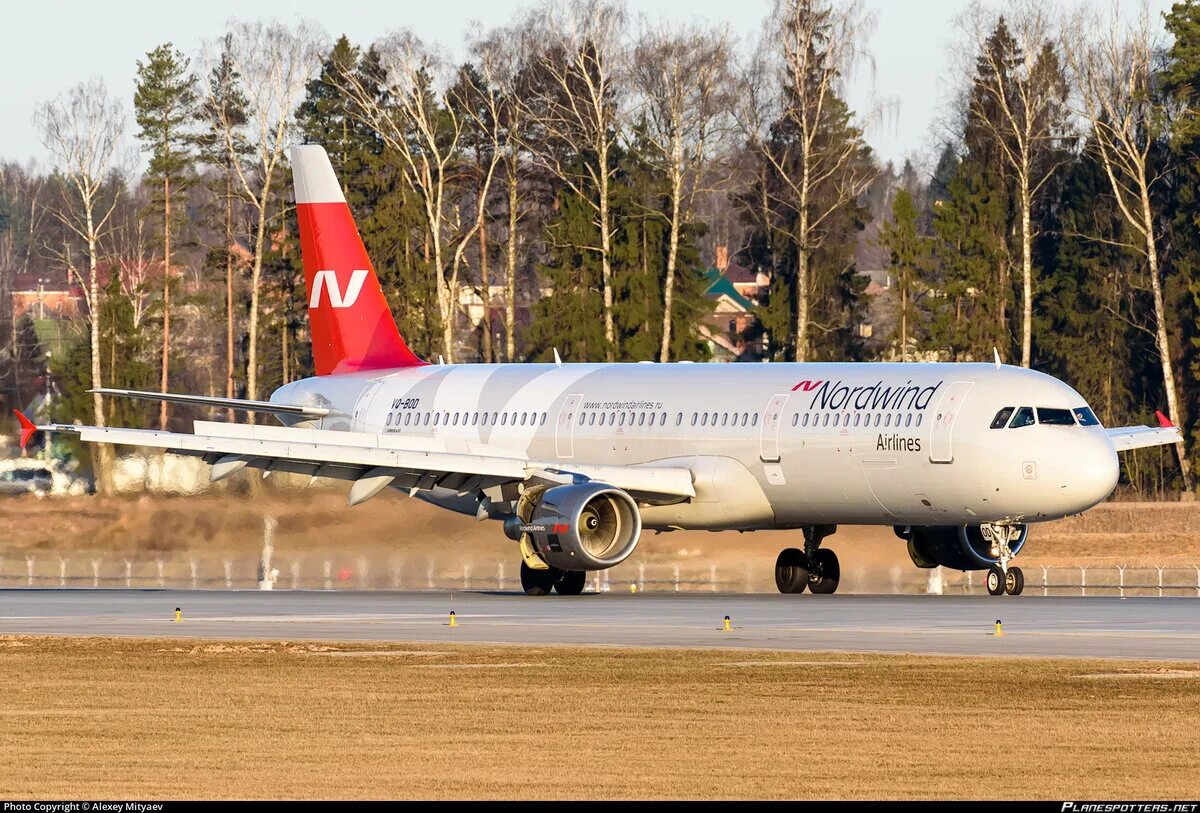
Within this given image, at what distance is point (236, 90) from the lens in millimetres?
87375

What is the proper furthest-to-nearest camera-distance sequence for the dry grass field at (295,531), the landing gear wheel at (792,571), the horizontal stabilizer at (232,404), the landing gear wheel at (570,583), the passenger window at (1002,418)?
1. the dry grass field at (295,531)
2. the landing gear wheel at (792,571)
3. the horizontal stabilizer at (232,404)
4. the landing gear wheel at (570,583)
5. the passenger window at (1002,418)

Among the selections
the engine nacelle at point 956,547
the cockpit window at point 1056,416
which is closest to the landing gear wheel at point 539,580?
the engine nacelle at point 956,547

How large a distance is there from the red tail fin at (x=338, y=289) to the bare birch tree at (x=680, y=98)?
26811mm

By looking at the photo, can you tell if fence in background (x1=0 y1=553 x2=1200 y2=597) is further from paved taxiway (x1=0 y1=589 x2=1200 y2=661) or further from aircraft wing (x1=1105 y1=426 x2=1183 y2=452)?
paved taxiway (x1=0 y1=589 x2=1200 y2=661)

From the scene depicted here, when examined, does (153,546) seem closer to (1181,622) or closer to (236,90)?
(1181,622)

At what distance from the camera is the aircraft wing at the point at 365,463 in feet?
127

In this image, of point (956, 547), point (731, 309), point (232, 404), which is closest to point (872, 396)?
point (956, 547)

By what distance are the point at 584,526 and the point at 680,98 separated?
3824 centimetres

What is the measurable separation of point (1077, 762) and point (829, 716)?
131 inches

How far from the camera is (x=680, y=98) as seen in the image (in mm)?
75062

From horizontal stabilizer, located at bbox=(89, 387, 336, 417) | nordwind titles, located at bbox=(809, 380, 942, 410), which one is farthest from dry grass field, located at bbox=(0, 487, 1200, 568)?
nordwind titles, located at bbox=(809, 380, 942, 410)

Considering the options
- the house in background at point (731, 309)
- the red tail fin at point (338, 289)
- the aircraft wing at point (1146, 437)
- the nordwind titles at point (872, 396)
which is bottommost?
the aircraft wing at point (1146, 437)

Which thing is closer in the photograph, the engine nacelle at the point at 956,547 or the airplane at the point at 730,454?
the airplane at the point at 730,454

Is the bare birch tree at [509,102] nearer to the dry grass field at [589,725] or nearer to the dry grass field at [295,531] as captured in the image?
the dry grass field at [295,531]
